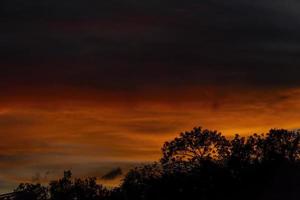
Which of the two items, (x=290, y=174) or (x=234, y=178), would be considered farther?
(x=234, y=178)

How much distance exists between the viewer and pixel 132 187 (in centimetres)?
7712

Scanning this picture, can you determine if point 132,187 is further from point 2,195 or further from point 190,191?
point 2,195

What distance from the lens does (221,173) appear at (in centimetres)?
6162

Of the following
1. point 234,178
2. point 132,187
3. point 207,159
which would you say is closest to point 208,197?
point 234,178

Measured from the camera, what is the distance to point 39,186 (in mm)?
92688

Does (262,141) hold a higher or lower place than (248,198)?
higher

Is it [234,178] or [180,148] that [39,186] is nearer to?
[180,148]

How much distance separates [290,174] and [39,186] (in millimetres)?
51093

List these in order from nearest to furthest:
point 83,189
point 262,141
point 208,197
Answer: point 208,197, point 262,141, point 83,189

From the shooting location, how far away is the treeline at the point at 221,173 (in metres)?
50.0

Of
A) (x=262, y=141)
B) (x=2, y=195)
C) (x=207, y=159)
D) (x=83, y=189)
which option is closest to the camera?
(x=2, y=195)

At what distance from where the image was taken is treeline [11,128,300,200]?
50031 millimetres

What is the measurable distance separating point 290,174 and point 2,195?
21778 millimetres

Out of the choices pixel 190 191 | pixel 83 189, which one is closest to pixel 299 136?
pixel 190 191
